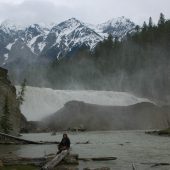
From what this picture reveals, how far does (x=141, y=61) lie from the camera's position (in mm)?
153875

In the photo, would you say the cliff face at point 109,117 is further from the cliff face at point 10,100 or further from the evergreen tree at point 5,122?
the evergreen tree at point 5,122

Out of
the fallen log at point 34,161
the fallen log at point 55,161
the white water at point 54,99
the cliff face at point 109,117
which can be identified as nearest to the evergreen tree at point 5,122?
the fallen log at point 34,161

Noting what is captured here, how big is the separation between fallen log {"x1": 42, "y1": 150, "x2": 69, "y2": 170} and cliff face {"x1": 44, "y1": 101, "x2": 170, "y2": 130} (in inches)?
2289

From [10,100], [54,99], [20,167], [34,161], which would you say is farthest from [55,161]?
[54,99]

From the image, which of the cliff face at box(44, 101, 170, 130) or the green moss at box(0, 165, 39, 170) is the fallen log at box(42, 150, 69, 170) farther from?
the cliff face at box(44, 101, 170, 130)

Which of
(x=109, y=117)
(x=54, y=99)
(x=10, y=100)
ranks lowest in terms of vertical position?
(x=109, y=117)

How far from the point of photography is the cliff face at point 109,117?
92.4 metres

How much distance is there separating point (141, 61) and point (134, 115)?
193 ft

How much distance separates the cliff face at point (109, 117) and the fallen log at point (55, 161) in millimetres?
58141

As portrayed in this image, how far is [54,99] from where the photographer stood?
110 meters

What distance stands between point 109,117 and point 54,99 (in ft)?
64.5

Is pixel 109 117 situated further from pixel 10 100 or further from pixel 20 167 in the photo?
pixel 20 167

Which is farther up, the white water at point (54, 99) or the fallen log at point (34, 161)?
the white water at point (54, 99)

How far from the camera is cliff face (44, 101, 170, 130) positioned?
9238 centimetres
